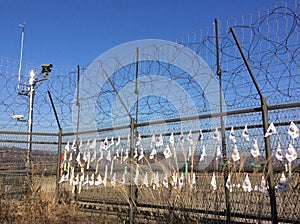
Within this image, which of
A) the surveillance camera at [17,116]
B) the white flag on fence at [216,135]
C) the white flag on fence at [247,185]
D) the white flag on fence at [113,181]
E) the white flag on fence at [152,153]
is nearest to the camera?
the white flag on fence at [247,185]

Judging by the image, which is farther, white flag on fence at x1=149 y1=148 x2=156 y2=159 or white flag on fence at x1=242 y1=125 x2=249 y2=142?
white flag on fence at x1=149 y1=148 x2=156 y2=159

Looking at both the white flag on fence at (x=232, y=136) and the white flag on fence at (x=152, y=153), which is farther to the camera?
the white flag on fence at (x=152, y=153)

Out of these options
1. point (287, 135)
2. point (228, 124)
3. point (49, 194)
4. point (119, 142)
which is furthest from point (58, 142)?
point (287, 135)

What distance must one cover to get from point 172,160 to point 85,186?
2.57 m

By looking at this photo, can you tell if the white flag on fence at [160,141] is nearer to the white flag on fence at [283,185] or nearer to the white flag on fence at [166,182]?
the white flag on fence at [166,182]

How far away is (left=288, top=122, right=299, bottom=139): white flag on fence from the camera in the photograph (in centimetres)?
279

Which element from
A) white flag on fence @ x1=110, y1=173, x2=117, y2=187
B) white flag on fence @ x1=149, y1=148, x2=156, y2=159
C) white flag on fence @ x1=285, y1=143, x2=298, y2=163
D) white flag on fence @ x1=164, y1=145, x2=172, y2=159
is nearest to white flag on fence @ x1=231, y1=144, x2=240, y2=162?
white flag on fence @ x1=285, y1=143, x2=298, y2=163

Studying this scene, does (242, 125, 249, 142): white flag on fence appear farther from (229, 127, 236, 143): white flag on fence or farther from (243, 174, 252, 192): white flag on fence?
(243, 174, 252, 192): white flag on fence

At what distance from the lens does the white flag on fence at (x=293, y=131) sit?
2.79m

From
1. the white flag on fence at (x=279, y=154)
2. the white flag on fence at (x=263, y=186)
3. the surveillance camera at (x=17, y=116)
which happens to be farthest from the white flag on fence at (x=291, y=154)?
the surveillance camera at (x=17, y=116)

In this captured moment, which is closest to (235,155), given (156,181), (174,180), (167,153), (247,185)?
(247,185)

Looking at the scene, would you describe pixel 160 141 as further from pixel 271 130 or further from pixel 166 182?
pixel 271 130

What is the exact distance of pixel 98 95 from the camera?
Answer: 5508 millimetres

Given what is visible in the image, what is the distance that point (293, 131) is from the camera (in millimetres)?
2803
